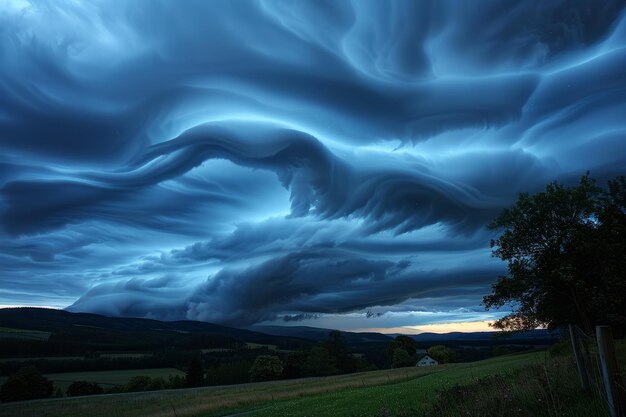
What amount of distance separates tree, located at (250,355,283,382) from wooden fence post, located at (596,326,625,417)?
128 m

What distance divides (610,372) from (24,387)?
117983mm

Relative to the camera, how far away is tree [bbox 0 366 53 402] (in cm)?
9606

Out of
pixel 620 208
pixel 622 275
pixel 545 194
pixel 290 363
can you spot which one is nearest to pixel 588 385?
pixel 622 275

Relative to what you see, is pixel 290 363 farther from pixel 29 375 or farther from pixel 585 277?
pixel 585 277

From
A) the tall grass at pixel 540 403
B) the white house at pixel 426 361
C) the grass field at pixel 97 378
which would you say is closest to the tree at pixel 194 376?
the grass field at pixel 97 378

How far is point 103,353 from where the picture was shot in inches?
7854

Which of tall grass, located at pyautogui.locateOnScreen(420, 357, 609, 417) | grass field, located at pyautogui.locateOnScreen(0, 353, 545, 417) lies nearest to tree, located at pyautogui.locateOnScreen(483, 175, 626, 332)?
grass field, located at pyautogui.locateOnScreen(0, 353, 545, 417)

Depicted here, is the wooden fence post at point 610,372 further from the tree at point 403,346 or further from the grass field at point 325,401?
the tree at point 403,346

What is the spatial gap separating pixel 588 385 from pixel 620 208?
54.3 metres

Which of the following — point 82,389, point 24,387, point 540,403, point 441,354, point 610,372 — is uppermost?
point 610,372

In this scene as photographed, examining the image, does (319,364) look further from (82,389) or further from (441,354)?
(82,389)

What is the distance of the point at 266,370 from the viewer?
4998 inches

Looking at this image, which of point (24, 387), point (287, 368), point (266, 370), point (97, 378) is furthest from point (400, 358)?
point (24, 387)

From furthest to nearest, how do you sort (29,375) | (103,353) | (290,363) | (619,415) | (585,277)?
(103,353) → (290,363) → (29,375) → (585,277) → (619,415)
